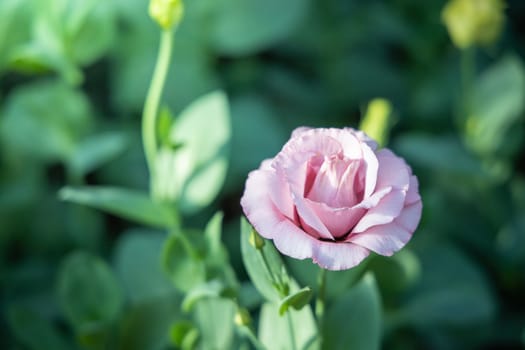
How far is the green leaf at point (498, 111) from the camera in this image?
810 millimetres

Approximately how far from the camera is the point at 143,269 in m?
0.67

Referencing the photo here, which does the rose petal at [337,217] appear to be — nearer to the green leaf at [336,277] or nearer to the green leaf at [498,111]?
the green leaf at [336,277]

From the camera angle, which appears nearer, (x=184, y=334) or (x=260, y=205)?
(x=260, y=205)

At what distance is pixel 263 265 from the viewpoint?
0.43 metres

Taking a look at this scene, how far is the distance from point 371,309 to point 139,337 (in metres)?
0.21

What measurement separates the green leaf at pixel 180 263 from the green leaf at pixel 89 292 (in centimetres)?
9

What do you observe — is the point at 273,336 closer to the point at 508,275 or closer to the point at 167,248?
the point at 167,248

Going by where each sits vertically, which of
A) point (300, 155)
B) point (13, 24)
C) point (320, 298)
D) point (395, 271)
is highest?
point (13, 24)

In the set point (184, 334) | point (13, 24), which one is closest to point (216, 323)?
point (184, 334)

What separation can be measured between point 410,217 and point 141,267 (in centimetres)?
36

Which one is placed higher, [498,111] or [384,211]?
[384,211]

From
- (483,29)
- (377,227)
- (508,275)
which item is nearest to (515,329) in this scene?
(508,275)

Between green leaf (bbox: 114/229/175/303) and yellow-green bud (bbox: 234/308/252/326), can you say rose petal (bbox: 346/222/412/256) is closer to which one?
yellow-green bud (bbox: 234/308/252/326)

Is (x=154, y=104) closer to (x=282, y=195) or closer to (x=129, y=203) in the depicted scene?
(x=129, y=203)
